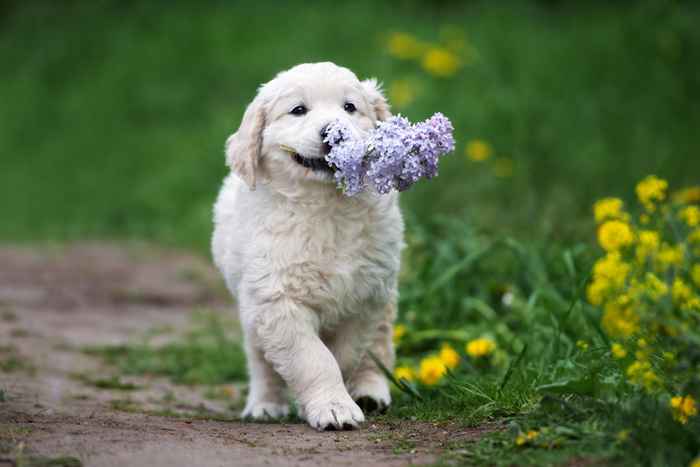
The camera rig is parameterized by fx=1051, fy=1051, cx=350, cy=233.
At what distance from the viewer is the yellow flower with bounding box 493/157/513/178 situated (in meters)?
7.67

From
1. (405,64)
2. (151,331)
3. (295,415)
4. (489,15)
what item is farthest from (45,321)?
(489,15)

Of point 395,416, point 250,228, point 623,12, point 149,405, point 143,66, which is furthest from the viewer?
point 143,66

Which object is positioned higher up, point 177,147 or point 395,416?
point 177,147

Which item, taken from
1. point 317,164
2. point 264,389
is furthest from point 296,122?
point 264,389

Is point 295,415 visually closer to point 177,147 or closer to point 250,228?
point 250,228

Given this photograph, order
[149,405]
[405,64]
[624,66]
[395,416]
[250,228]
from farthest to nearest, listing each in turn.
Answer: [405,64]
[624,66]
[149,405]
[250,228]
[395,416]

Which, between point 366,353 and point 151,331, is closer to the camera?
point 366,353

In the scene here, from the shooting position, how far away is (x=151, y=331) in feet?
20.9

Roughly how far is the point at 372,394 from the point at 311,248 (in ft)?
2.26

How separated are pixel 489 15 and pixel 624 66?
3.17 meters

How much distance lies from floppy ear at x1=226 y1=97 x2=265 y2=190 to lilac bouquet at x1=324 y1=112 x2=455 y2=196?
0.48m

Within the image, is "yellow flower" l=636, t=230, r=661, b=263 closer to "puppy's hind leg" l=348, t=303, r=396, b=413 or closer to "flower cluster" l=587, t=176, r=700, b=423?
"flower cluster" l=587, t=176, r=700, b=423

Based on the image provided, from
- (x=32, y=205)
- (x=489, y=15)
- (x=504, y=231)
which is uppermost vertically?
(x=489, y=15)

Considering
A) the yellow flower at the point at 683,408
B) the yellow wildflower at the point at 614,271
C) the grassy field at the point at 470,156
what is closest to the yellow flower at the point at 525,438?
the grassy field at the point at 470,156
